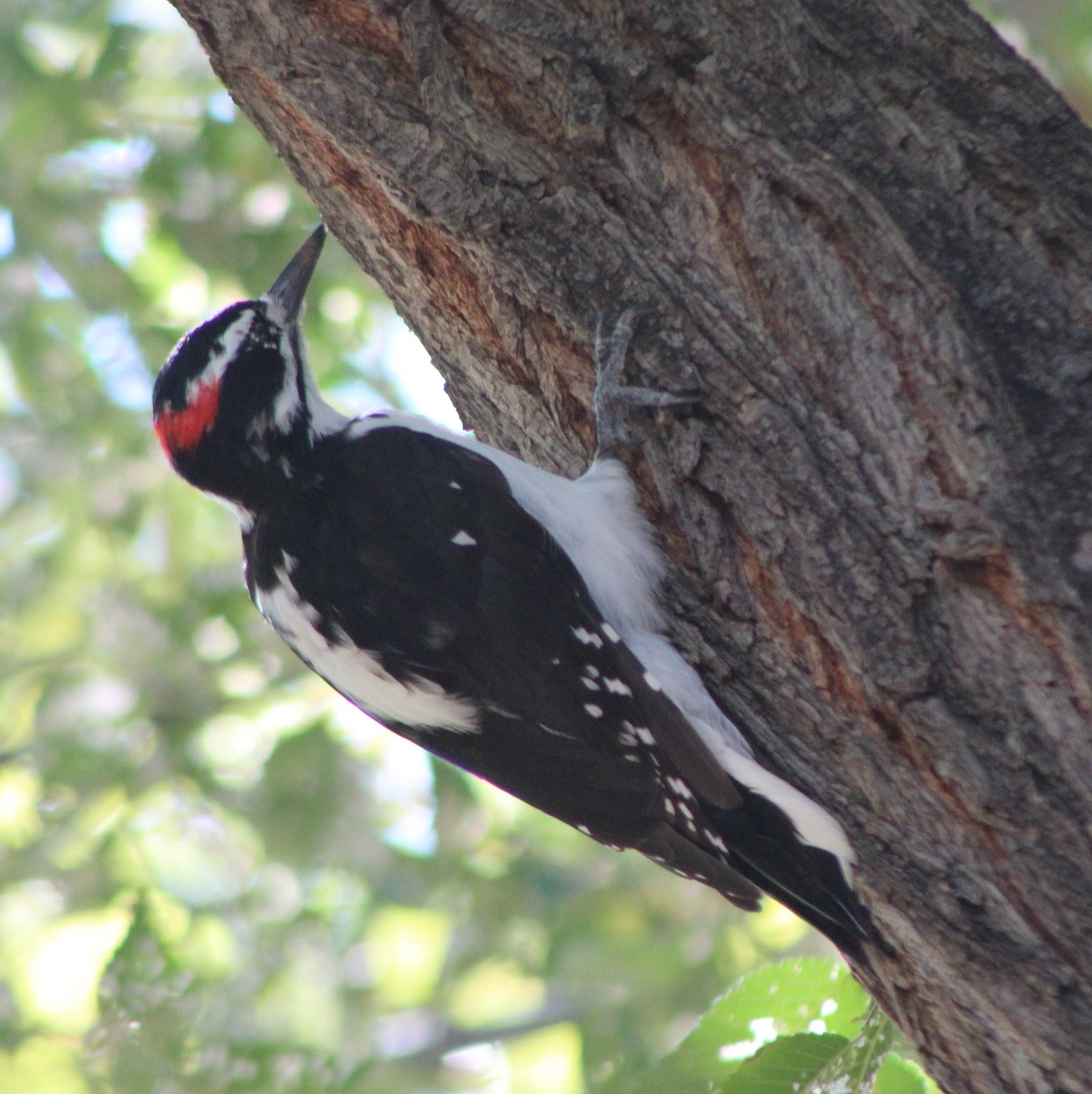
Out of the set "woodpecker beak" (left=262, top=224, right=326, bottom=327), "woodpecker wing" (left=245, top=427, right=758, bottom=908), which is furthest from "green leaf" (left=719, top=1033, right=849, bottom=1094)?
"woodpecker beak" (left=262, top=224, right=326, bottom=327)

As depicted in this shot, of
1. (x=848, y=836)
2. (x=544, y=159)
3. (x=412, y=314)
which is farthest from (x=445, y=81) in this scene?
(x=848, y=836)

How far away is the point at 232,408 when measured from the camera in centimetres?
288

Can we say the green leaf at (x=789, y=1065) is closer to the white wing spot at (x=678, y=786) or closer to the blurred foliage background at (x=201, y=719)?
the white wing spot at (x=678, y=786)

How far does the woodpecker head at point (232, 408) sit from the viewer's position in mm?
2842

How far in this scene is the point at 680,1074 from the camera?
215 centimetres

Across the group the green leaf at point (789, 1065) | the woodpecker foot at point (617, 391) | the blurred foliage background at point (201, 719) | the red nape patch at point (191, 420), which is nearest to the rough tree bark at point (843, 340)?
the woodpecker foot at point (617, 391)

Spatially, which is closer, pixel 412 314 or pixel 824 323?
pixel 824 323

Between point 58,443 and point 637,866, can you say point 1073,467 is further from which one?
point 58,443

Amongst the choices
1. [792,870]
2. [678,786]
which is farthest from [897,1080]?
[678,786]

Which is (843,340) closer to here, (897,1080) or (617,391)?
(617,391)

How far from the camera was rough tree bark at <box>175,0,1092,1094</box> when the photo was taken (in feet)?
5.58

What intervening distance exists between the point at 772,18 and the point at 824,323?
0.54m

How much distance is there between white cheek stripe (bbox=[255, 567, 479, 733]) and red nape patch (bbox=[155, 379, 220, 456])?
16.8 inches

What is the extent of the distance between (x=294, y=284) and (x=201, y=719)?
110 inches
